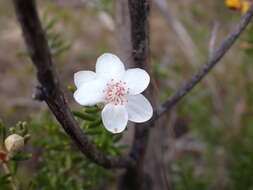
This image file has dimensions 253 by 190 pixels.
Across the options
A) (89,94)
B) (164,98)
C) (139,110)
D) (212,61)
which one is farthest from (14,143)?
(164,98)

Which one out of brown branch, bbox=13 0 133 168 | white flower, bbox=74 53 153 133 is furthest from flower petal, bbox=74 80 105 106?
brown branch, bbox=13 0 133 168

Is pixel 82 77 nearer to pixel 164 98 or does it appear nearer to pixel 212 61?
pixel 212 61

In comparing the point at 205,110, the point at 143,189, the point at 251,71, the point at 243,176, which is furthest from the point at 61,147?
the point at 251,71

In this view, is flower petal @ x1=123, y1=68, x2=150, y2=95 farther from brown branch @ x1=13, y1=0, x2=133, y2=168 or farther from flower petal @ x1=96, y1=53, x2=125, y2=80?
brown branch @ x1=13, y1=0, x2=133, y2=168

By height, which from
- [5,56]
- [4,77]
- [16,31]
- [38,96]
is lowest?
[38,96]

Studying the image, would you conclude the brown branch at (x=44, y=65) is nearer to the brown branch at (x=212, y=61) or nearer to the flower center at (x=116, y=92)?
the flower center at (x=116, y=92)

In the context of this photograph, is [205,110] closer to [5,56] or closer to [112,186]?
[112,186]
